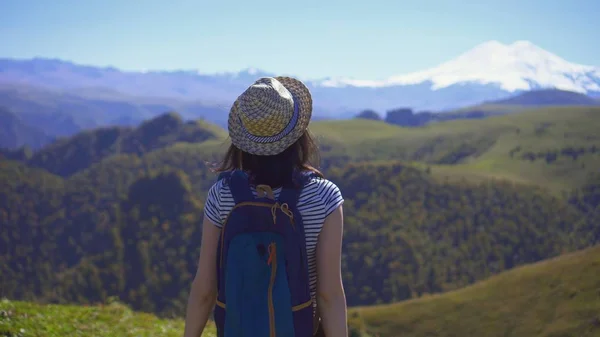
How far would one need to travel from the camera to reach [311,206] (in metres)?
3.33

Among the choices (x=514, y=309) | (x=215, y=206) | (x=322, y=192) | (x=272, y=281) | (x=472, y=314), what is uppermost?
(x=322, y=192)

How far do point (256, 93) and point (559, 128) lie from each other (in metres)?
173

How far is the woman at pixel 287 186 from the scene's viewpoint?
3361mm

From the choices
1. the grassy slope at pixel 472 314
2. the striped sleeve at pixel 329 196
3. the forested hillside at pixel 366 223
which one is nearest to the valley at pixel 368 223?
the forested hillside at pixel 366 223

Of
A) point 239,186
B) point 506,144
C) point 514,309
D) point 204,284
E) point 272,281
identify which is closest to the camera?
point 272,281

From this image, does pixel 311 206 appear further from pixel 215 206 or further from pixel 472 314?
pixel 472 314

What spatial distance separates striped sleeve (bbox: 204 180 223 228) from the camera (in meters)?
3.47

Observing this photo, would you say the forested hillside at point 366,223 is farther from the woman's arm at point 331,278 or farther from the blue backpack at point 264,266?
the blue backpack at point 264,266

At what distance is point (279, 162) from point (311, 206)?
341 millimetres

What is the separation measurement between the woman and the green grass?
15.2 feet

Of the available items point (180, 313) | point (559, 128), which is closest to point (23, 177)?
point (180, 313)

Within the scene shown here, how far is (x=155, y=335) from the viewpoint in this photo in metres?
8.14

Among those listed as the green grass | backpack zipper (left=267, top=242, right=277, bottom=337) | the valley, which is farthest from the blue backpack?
the valley

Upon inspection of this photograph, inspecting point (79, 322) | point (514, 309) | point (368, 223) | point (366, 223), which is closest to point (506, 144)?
point (368, 223)
